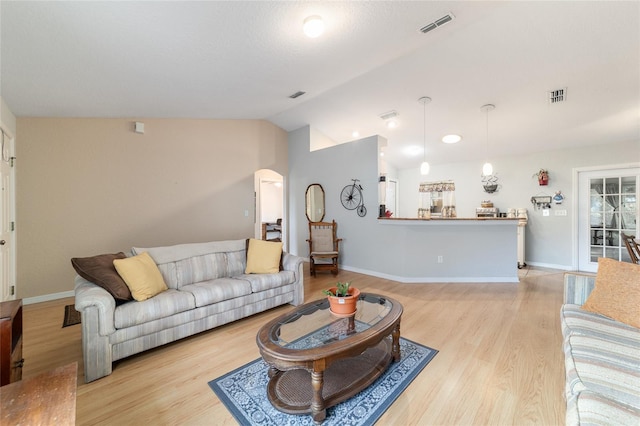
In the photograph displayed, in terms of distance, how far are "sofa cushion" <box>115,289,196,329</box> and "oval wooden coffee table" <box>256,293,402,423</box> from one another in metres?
1.02

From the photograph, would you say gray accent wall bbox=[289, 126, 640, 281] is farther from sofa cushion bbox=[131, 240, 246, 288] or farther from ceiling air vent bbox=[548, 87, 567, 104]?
sofa cushion bbox=[131, 240, 246, 288]

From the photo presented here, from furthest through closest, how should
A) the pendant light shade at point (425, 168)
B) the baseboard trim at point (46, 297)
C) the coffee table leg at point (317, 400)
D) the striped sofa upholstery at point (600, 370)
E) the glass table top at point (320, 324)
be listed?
the pendant light shade at point (425, 168) → the baseboard trim at point (46, 297) → the glass table top at point (320, 324) → the coffee table leg at point (317, 400) → the striped sofa upholstery at point (600, 370)

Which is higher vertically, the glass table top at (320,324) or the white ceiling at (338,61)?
the white ceiling at (338,61)

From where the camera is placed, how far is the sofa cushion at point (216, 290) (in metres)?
2.54

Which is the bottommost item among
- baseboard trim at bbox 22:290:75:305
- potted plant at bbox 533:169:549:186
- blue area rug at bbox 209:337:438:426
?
blue area rug at bbox 209:337:438:426

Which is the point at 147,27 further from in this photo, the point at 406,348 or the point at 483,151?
the point at 483,151

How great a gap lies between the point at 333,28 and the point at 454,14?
1135 millimetres

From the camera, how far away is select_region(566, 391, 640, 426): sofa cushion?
1.03m

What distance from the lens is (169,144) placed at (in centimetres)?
443

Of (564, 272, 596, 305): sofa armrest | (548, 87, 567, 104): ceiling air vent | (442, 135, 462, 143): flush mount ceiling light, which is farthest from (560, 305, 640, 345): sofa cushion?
(442, 135, 462, 143): flush mount ceiling light

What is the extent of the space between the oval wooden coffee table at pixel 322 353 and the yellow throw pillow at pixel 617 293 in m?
1.37

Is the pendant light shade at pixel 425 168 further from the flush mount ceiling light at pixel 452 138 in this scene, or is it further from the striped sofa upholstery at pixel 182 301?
the striped sofa upholstery at pixel 182 301

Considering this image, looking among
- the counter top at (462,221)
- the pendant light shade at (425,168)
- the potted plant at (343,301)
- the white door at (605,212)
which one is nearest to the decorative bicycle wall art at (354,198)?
the counter top at (462,221)

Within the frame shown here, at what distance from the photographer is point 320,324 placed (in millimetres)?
2010
